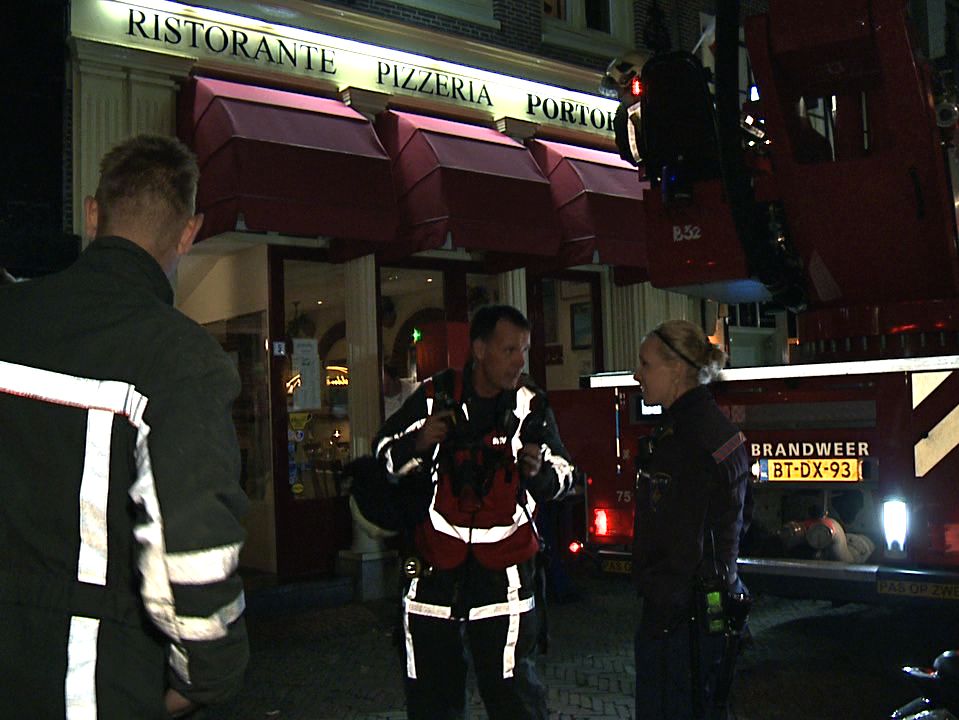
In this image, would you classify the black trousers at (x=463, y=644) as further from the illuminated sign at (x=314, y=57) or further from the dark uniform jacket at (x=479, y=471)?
the illuminated sign at (x=314, y=57)

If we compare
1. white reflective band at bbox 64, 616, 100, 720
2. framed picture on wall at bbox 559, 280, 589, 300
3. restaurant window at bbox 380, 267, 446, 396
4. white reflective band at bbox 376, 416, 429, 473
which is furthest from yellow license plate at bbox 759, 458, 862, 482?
framed picture on wall at bbox 559, 280, 589, 300

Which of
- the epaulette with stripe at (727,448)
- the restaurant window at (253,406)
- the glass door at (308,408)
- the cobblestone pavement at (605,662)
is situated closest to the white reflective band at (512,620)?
the epaulette with stripe at (727,448)

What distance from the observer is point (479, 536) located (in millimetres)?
3742

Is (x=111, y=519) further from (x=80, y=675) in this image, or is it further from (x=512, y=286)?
(x=512, y=286)

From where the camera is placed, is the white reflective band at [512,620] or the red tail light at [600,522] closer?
the white reflective band at [512,620]

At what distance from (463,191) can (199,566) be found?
806 centimetres

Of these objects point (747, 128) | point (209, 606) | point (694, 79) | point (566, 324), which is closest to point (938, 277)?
point (747, 128)

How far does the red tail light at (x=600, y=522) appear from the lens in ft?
21.0

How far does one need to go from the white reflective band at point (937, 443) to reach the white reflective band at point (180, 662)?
4230mm

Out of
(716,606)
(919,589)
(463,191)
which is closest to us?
(716,606)

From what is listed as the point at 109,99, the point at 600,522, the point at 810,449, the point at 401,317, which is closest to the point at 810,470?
the point at 810,449

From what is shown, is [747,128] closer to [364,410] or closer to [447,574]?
[447,574]

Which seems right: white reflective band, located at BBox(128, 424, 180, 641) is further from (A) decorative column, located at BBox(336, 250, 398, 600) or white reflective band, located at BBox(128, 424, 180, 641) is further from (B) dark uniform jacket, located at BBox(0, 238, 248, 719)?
(A) decorative column, located at BBox(336, 250, 398, 600)

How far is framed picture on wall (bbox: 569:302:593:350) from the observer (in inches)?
501
